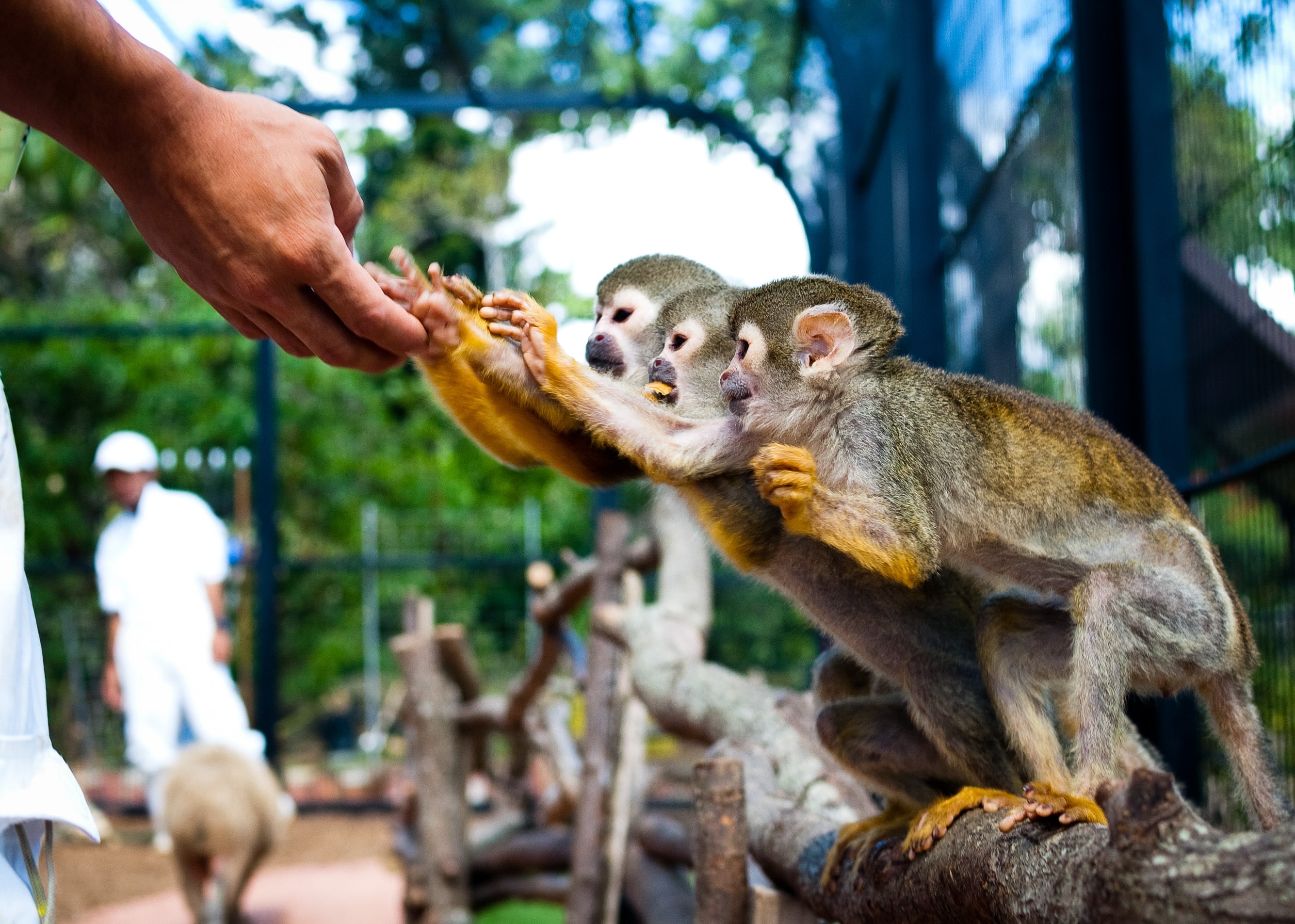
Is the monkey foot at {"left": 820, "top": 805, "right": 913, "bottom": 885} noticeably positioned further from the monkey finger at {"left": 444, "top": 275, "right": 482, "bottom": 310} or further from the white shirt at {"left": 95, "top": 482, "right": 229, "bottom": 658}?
the white shirt at {"left": 95, "top": 482, "right": 229, "bottom": 658}

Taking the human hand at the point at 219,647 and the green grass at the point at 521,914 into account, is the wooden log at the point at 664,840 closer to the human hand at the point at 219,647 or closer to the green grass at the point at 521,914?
the green grass at the point at 521,914

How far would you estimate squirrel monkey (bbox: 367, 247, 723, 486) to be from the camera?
5.63 ft

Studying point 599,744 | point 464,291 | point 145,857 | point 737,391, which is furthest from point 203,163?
point 145,857

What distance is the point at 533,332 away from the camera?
1793 millimetres

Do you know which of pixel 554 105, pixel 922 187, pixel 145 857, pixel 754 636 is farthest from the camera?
pixel 754 636

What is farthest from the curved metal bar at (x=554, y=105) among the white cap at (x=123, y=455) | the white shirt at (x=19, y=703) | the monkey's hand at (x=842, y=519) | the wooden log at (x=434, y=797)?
the white shirt at (x=19, y=703)

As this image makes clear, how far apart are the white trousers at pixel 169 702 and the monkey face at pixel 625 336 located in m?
4.37

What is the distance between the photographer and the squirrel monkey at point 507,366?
1.72m

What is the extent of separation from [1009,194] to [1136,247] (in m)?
0.92

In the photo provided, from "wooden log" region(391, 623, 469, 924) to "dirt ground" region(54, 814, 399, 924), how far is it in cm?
176

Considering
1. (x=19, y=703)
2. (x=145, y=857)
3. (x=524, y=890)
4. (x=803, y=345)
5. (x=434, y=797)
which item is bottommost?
(x=145, y=857)

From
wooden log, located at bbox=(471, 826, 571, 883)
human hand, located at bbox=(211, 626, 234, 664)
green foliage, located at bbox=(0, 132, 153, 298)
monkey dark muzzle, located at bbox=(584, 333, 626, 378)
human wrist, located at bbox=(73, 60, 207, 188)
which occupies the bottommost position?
wooden log, located at bbox=(471, 826, 571, 883)

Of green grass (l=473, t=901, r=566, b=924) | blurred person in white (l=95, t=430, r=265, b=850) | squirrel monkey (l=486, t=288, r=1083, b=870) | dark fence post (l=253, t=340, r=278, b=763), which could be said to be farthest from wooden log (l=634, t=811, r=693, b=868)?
dark fence post (l=253, t=340, r=278, b=763)

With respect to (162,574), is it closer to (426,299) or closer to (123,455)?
(123,455)
